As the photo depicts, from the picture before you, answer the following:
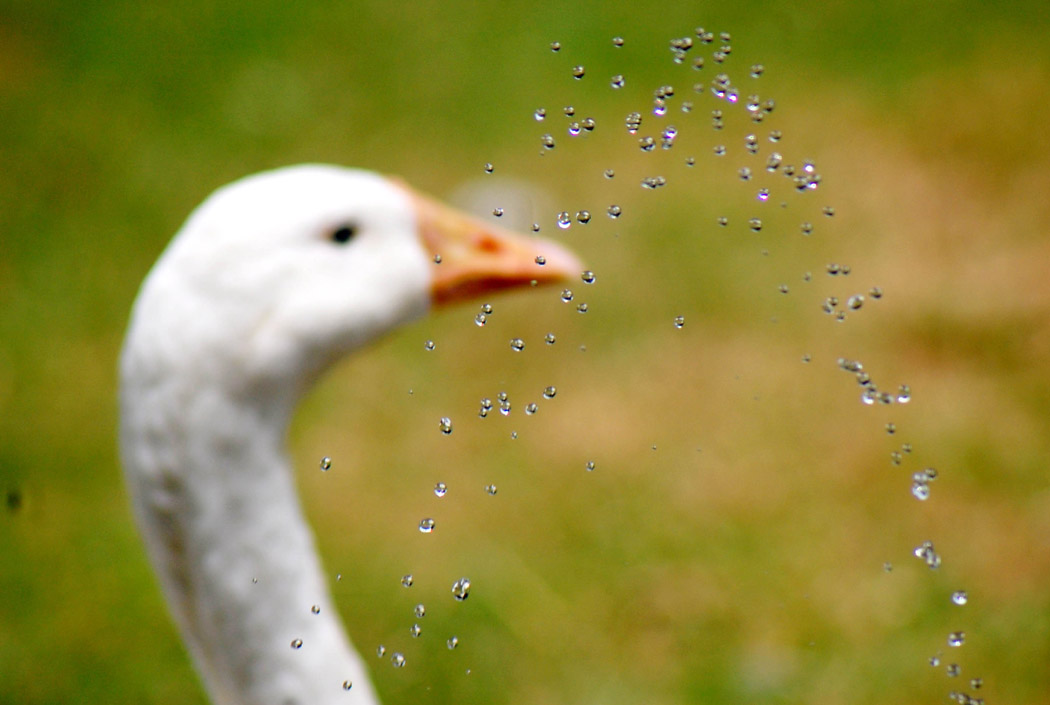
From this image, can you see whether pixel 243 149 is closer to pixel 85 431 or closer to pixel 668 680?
pixel 85 431

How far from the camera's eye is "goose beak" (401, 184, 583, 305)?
1.31 m

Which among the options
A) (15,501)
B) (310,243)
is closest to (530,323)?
(15,501)

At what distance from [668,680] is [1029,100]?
2.37 meters

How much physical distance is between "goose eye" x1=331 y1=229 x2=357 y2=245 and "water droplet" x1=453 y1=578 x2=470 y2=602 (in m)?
1.06

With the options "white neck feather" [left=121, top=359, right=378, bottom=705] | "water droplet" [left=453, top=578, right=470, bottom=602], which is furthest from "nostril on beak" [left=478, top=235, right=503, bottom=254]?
"water droplet" [left=453, top=578, right=470, bottom=602]

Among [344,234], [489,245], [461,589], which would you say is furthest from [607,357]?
[344,234]

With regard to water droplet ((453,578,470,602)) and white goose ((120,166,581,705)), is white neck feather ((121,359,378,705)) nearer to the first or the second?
white goose ((120,166,581,705))

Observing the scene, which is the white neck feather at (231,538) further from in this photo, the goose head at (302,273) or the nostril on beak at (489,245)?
the nostril on beak at (489,245)

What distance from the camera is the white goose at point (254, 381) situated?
3.64ft

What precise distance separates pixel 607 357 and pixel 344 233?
1.80m

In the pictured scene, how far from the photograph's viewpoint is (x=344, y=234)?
4.04 ft

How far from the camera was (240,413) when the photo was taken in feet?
3.76

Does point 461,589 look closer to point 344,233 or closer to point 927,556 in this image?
point 927,556

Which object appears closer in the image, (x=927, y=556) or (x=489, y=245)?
(x=489, y=245)
